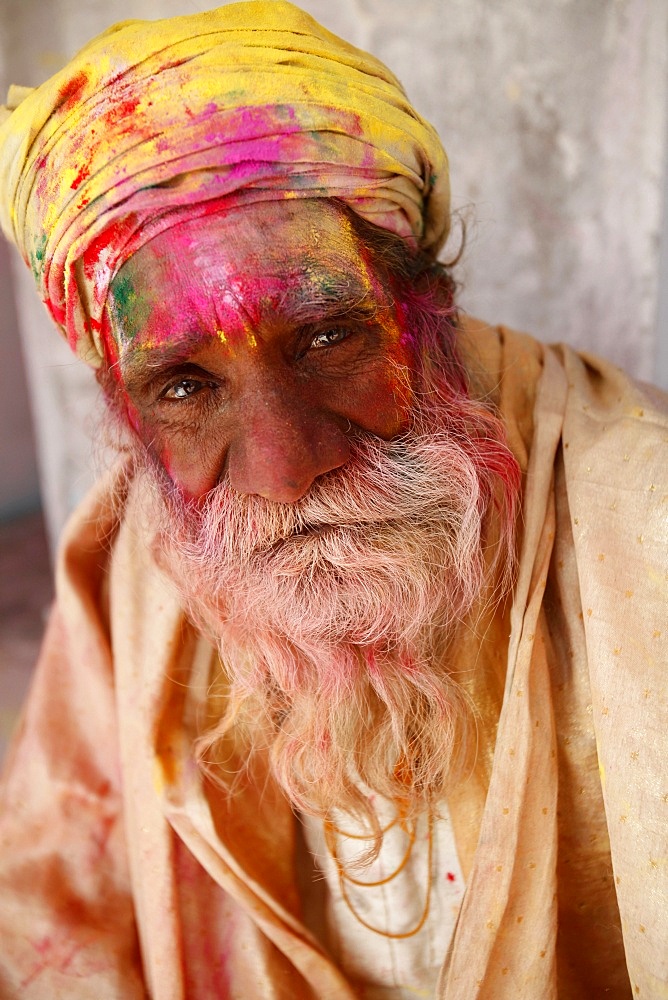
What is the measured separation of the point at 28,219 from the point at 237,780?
2.56ft

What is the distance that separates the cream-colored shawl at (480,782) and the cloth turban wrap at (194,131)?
A: 337mm

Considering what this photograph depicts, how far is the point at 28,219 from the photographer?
944 millimetres

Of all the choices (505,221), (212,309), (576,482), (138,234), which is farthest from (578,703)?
(505,221)

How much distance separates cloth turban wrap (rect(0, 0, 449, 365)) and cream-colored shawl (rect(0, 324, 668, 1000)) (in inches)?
13.3

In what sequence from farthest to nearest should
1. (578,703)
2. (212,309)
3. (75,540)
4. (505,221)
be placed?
(505,221), (75,540), (578,703), (212,309)

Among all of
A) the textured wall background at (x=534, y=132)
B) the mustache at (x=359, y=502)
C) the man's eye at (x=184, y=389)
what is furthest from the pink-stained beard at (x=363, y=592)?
the textured wall background at (x=534, y=132)

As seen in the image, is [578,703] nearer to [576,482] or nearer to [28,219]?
[576,482]

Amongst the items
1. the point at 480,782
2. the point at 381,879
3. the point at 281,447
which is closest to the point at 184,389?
the point at 281,447

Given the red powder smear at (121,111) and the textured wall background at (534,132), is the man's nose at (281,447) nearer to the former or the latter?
the red powder smear at (121,111)

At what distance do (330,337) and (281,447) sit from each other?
0.50 feet

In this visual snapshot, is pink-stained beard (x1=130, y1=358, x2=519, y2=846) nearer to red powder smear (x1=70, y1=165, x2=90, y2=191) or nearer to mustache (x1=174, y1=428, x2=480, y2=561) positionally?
mustache (x1=174, y1=428, x2=480, y2=561)

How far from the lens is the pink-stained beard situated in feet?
2.99

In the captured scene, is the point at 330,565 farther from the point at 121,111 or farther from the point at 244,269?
the point at 121,111

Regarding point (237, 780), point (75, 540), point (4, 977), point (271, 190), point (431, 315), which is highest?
point (271, 190)
